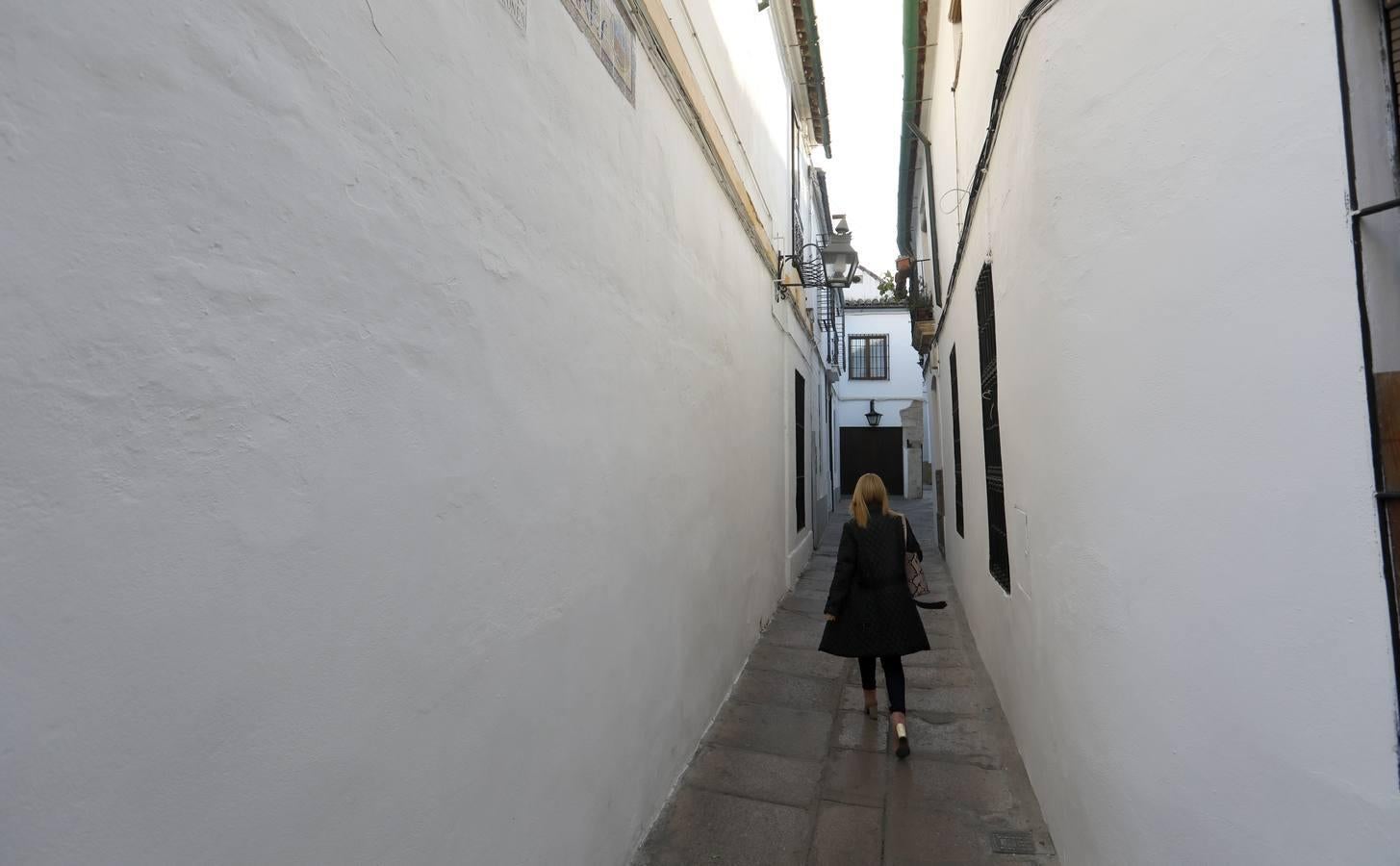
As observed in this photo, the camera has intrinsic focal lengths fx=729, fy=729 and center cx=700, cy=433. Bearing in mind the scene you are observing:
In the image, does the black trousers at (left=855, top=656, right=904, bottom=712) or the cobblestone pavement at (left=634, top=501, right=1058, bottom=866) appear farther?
the black trousers at (left=855, top=656, right=904, bottom=712)

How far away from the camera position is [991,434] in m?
4.64

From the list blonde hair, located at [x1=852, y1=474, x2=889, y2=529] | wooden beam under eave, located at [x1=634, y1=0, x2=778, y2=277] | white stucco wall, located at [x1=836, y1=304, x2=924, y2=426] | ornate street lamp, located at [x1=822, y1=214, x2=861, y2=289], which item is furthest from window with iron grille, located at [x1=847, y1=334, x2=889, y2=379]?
blonde hair, located at [x1=852, y1=474, x2=889, y2=529]

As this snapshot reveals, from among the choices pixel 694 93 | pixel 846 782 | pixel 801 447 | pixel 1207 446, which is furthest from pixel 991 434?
pixel 801 447

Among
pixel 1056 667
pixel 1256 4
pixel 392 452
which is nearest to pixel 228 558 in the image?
pixel 392 452

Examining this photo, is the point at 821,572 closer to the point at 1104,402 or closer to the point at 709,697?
the point at 709,697

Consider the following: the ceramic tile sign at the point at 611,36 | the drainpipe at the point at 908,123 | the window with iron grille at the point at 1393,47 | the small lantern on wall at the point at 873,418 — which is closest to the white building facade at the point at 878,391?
the small lantern on wall at the point at 873,418

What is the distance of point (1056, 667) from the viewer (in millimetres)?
2768

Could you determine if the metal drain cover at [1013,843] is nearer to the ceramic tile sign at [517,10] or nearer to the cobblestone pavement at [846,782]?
the cobblestone pavement at [846,782]

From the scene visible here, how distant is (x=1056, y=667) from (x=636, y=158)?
2.63m

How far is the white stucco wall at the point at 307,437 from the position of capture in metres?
0.93

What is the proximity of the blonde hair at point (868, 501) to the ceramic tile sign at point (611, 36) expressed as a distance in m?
2.62

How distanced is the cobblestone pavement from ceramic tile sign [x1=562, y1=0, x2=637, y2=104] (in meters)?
3.14

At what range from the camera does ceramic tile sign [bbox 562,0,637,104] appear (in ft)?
8.52

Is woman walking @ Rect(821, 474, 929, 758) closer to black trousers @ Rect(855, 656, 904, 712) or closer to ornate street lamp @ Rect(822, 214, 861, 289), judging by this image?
black trousers @ Rect(855, 656, 904, 712)
